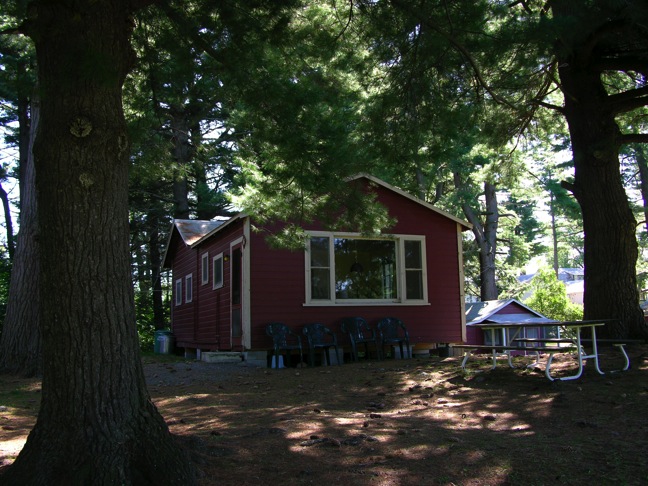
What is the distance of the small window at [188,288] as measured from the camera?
1677 cm

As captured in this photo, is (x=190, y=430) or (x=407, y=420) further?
(x=407, y=420)

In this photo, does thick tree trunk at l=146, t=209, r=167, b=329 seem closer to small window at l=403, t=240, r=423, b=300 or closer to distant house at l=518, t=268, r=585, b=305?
small window at l=403, t=240, r=423, b=300

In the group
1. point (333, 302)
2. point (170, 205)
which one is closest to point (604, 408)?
point (333, 302)

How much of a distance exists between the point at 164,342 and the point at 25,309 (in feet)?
29.3

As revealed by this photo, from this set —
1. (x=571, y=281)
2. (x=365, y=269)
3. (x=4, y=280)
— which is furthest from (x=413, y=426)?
(x=571, y=281)

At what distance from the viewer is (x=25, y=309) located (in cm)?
1000

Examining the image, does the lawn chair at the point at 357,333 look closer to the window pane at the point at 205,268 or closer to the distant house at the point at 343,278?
the distant house at the point at 343,278

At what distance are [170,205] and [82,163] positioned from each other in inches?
870

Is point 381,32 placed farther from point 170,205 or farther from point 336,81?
point 170,205

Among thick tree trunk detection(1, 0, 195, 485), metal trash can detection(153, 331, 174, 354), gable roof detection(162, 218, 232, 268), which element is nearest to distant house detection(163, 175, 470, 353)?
gable roof detection(162, 218, 232, 268)

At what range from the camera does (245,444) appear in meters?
4.30

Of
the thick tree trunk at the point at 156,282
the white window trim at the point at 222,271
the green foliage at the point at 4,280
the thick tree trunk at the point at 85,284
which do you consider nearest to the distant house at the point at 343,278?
the white window trim at the point at 222,271

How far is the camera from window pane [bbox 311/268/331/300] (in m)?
12.1

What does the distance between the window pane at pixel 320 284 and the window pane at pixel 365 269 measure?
35cm
